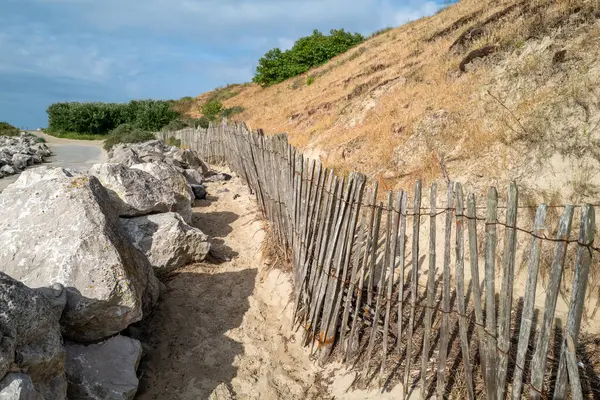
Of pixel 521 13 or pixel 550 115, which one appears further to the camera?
pixel 521 13

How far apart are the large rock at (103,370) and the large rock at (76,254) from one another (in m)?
0.12

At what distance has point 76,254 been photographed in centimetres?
327

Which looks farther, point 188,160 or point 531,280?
point 188,160

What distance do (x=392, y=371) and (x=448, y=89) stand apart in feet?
21.2

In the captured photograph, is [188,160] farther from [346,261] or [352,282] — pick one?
[352,282]

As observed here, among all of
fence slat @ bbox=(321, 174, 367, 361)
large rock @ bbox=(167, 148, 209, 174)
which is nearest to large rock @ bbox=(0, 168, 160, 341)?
fence slat @ bbox=(321, 174, 367, 361)

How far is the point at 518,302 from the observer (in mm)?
3801

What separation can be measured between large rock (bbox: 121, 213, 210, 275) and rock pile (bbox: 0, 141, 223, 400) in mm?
556

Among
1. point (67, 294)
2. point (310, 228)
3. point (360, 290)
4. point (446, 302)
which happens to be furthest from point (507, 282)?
point (67, 294)

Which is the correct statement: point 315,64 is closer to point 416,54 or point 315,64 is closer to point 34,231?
point 416,54

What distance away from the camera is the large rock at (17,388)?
2.07m

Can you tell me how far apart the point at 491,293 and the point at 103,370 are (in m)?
2.67

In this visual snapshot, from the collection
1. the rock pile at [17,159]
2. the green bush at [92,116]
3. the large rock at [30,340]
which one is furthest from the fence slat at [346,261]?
the green bush at [92,116]

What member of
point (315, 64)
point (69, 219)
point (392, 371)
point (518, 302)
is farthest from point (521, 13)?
point (315, 64)
